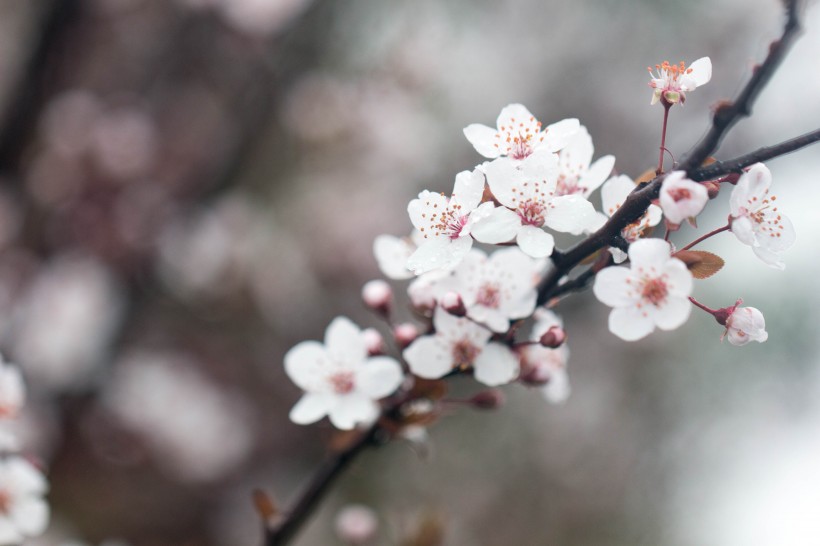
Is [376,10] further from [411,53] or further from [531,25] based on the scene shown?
[531,25]

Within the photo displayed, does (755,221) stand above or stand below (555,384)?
above

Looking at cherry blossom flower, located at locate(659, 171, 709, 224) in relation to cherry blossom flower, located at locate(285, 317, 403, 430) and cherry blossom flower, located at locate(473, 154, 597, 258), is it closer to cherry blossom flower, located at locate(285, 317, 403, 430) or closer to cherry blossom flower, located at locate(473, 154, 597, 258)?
cherry blossom flower, located at locate(473, 154, 597, 258)

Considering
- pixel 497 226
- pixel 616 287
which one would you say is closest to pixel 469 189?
pixel 497 226

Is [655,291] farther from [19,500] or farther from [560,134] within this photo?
[19,500]

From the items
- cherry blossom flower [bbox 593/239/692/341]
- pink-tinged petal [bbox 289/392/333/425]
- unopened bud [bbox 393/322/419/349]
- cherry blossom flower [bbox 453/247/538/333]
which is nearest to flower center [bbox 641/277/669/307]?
cherry blossom flower [bbox 593/239/692/341]

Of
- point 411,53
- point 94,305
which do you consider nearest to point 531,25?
point 411,53

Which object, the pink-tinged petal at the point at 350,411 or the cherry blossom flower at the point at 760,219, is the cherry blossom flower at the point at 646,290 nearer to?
the cherry blossom flower at the point at 760,219

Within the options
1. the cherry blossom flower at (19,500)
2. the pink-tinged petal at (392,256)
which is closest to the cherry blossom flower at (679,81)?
the pink-tinged petal at (392,256)
